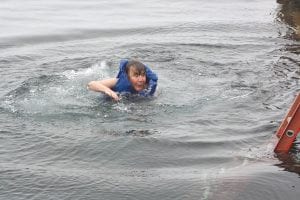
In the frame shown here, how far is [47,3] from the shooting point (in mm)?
18703

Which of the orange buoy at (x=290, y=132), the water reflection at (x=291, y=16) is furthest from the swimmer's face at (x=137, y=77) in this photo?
the water reflection at (x=291, y=16)

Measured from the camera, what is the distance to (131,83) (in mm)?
8297

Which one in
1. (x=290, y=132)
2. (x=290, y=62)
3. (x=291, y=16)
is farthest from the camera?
(x=291, y=16)

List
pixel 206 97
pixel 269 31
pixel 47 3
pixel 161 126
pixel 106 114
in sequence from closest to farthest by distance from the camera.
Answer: pixel 161 126
pixel 106 114
pixel 206 97
pixel 269 31
pixel 47 3

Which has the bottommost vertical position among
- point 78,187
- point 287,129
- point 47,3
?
point 78,187

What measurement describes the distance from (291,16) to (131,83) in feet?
27.5

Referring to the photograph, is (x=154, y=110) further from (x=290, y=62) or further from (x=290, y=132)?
(x=290, y=62)

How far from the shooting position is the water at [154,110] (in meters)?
5.55

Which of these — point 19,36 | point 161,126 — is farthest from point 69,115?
point 19,36

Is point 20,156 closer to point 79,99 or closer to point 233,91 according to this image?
point 79,99

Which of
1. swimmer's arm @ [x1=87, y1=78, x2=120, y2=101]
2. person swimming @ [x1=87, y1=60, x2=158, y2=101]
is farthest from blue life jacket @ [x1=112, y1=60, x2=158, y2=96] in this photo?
swimmer's arm @ [x1=87, y1=78, x2=120, y2=101]

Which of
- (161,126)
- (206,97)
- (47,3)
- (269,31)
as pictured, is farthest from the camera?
(47,3)

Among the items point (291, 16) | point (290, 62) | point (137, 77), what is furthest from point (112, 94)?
point (291, 16)

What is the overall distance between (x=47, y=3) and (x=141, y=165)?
13.8m
